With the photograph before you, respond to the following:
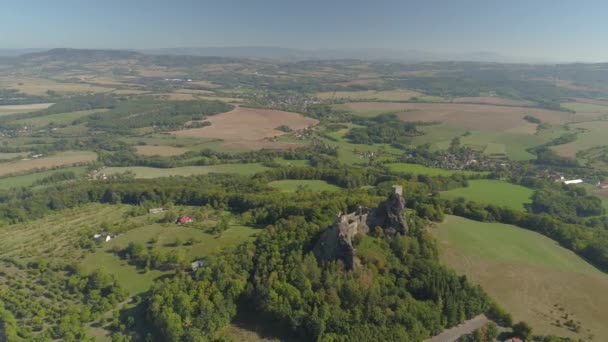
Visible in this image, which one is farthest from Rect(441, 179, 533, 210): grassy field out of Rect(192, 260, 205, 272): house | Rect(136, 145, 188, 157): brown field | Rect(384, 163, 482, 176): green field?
Rect(136, 145, 188, 157): brown field

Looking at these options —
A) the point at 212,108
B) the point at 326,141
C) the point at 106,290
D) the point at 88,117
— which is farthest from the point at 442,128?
the point at 88,117

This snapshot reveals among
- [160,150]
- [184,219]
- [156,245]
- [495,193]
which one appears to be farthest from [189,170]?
[495,193]

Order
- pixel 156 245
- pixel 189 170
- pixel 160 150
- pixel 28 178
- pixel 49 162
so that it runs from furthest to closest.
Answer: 1. pixel 160 150
2. pixel 49 162
3. pixel 189 170
4. pixel 28 178
5. pixel 156 245

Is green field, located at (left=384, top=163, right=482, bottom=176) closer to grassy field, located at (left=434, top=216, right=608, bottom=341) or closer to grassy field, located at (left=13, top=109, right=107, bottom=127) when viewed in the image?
grassy field, located at (left=434, top=216, right=608, bottom=341)

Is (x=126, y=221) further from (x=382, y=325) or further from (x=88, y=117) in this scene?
(x=88, y=117)

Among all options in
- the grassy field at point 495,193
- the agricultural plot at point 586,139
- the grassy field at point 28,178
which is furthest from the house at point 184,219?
the agricultural plot at point 586,139

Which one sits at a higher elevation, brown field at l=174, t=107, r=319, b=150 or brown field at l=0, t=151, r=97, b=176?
brown field at l=174, t=107, r=319, b=150

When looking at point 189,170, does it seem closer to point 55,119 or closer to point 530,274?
point 530,274
